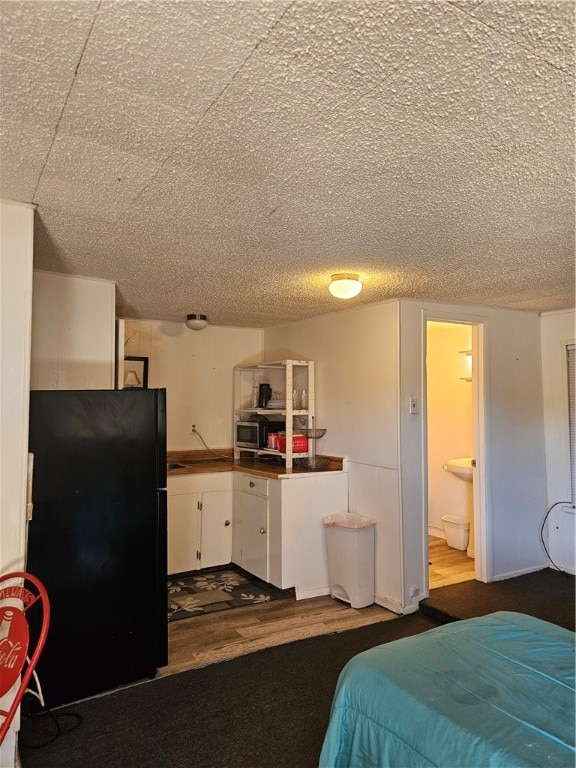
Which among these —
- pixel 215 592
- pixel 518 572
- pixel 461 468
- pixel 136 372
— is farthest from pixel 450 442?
pixel 136 372

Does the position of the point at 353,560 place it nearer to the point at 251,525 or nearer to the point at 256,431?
the point at 251,525

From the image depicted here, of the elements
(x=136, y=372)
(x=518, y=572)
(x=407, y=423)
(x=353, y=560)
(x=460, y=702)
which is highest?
(x=136, y=372)

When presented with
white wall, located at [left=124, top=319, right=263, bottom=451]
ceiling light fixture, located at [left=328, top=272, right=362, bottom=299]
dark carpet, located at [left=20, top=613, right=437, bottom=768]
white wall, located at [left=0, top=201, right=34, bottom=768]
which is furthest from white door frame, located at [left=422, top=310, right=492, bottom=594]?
white wall, located at [left=0, top=201, right=34, bottom=768]

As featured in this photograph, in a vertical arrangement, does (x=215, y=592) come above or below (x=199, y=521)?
below

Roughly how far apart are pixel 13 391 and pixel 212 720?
180 centimetres

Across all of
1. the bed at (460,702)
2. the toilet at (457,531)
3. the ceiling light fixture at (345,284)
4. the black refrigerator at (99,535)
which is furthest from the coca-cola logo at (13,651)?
the toilet at (457,531)

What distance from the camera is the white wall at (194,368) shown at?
15.8 ft

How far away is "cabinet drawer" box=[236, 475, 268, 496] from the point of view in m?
4.01

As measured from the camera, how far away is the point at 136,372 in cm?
469

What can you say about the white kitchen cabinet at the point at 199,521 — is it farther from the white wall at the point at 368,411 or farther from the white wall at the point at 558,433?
the white wall at the point at 558,433

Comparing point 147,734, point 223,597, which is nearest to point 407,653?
point 147,734

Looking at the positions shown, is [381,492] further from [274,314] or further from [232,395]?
[232,395]

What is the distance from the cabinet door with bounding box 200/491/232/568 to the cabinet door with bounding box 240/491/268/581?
206 mm

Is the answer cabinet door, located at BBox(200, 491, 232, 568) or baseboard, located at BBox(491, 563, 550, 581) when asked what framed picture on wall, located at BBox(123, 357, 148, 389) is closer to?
cabinet door, located at BBox(200, 491, 232, 568)
